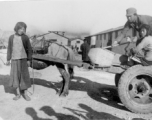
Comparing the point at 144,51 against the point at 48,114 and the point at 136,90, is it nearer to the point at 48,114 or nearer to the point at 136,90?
the point at 136,90

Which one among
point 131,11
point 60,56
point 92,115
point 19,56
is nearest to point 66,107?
point 92,115

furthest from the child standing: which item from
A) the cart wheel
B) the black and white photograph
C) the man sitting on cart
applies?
the man sitting on cart

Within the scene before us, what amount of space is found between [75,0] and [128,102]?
283cm

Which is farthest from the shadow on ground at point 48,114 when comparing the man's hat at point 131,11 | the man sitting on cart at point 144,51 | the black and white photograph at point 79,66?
the man's hat at point 131,11

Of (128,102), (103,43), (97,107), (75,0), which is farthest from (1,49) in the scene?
(103,43)

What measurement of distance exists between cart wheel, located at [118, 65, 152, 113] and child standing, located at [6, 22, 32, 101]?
239 centimetres

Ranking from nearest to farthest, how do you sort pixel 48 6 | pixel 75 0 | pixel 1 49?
pixel 75 0 → pixel 48 6 → pixel 1 49

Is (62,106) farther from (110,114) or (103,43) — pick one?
(103,43)

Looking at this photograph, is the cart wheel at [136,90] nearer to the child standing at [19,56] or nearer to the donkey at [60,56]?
the donkey at [60,56]

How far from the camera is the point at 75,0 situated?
417 centimetres

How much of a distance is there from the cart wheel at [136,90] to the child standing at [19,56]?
2.39 meters

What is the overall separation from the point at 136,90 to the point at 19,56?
299 cm

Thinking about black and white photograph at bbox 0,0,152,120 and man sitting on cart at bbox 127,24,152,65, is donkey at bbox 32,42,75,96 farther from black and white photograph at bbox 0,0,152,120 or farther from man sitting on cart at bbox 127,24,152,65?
man sitting on cart at bbox 127,24,152,65

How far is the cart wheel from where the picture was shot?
335cm
